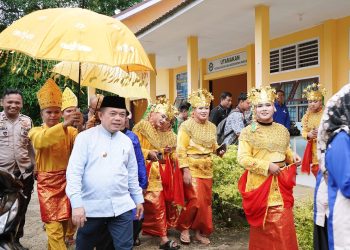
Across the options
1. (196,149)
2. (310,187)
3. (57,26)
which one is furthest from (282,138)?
(310,187)

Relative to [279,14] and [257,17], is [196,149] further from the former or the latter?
[279,14]

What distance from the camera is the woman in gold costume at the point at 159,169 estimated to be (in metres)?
5.20

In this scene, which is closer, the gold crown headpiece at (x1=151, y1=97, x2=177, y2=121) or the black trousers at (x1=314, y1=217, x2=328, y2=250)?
the black trousers at (x1=314, y1=217, x2=328, y2=250)

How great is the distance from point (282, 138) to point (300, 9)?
555cm

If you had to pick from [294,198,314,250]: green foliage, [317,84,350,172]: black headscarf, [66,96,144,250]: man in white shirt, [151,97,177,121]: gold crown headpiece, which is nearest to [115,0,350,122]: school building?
[151,97,177,121]: gold crown headpiece

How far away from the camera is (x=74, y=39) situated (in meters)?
3.33

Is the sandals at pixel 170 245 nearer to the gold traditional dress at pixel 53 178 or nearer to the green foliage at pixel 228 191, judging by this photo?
the green foliage at pixel 228 191

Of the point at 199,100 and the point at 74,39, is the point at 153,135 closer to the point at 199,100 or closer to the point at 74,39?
the point at 199,100

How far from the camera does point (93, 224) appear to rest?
333 centimetres

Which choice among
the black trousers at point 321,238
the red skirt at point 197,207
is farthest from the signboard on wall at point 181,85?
the black trousers at point 321,238

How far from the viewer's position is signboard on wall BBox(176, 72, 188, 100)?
17359 mm

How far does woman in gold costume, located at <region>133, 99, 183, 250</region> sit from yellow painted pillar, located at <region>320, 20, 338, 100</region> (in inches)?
214

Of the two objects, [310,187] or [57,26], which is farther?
[310,187]

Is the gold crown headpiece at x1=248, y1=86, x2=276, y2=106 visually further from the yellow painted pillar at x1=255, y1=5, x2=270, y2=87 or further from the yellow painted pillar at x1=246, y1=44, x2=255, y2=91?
the yellow painted pillar at x1=246, y1=44, x2=255, y2=91
